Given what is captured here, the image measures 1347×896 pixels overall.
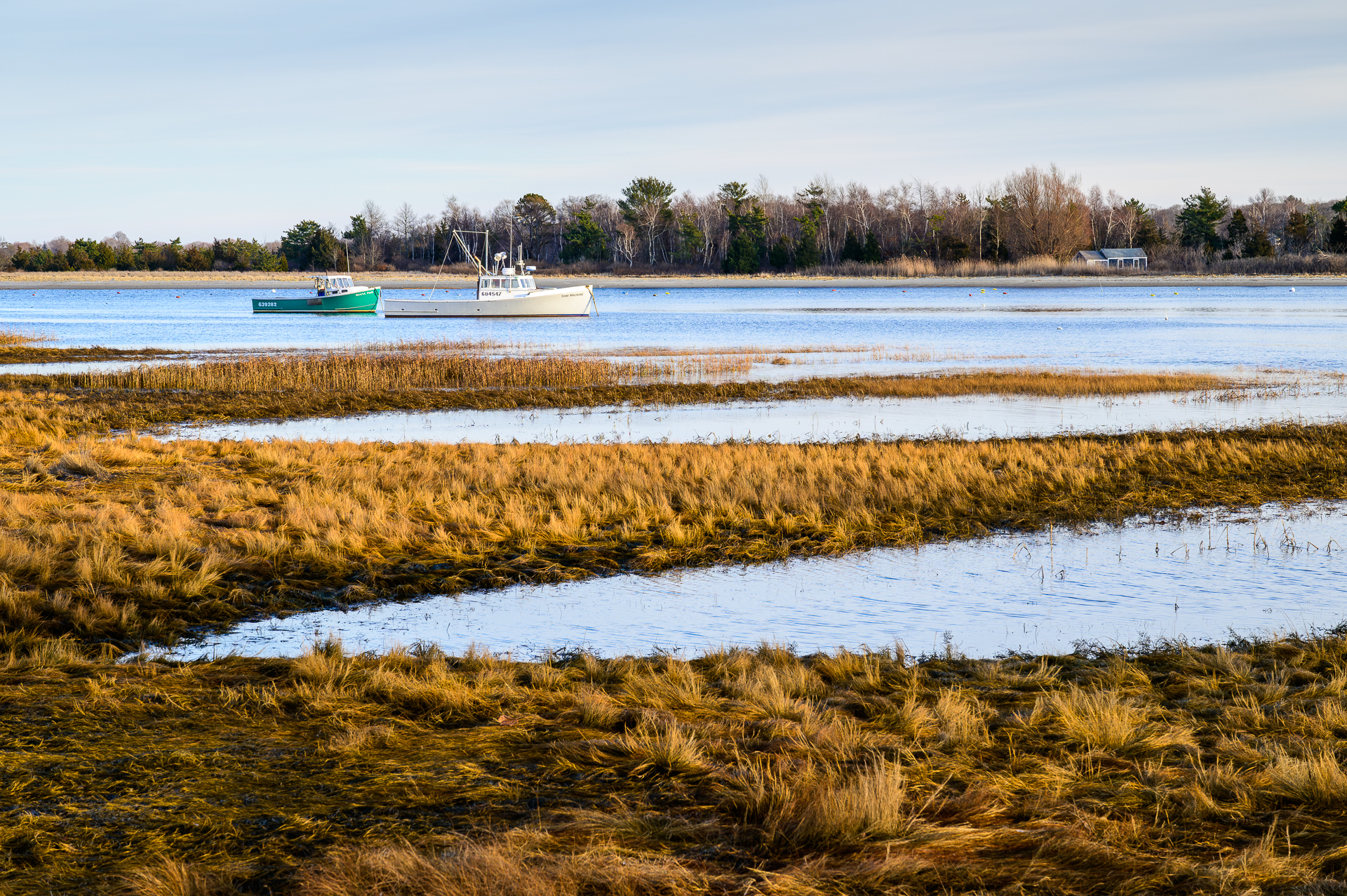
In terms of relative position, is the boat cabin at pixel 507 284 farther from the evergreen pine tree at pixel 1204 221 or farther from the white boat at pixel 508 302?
the evergreen pine tree at pixel 1204 221

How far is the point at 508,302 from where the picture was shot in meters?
64.2

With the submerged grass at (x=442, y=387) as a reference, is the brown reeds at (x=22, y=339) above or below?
above

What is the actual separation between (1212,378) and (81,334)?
47.3 m

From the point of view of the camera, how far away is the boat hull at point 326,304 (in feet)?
236

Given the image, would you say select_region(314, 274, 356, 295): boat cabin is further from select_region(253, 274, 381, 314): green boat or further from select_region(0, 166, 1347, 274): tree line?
select_region(0, 166, 1347, 274): tree line

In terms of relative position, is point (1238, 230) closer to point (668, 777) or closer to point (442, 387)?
point (442, 387)

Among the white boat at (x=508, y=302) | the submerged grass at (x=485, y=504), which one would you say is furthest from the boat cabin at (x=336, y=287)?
the submerged grass at (x=485, y=504)

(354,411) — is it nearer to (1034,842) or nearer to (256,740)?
(256,740)

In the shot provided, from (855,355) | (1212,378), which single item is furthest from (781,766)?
(855,355)

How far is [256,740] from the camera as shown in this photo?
19.2 feet

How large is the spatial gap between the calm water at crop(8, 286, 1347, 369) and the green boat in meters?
0.73

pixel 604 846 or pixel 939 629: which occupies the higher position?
pixel 604 846

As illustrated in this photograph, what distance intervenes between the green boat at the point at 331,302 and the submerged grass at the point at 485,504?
5460cm

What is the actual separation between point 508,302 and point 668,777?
198 ft
